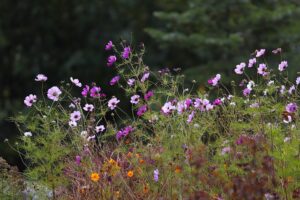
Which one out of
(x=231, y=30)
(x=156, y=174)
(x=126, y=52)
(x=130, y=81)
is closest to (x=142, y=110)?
(x=130, y=81)

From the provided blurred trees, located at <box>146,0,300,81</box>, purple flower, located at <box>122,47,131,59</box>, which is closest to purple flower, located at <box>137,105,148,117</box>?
purple flower, located at <box>122,47,131,59</box>

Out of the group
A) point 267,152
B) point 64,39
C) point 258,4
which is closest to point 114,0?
point 64,39

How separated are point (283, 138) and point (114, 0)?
34.6 feet

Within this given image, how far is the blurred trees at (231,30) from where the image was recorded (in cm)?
1047

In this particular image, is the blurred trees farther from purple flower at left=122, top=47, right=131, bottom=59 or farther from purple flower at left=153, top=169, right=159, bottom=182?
purple flower at left=153, top=169, right=159, bottom=182

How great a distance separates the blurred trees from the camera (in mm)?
10469

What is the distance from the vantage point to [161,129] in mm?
4523

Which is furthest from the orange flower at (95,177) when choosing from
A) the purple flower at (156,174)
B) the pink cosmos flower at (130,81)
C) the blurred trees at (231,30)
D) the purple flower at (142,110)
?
the blurred trees at (231,30)

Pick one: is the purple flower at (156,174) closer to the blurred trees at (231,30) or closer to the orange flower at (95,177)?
the orange flower at (95,177)

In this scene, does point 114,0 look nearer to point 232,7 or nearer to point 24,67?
point 24,67

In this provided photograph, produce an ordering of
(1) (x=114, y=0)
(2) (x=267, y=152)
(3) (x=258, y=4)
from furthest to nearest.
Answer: (1) (x=114, y=0) < (3) (x=258, y=4) < (2) (x=267, y=152)

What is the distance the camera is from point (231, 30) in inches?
435

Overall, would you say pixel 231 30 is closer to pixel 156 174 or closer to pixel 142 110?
pixel 142 110

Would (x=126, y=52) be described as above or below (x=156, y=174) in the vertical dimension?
above
